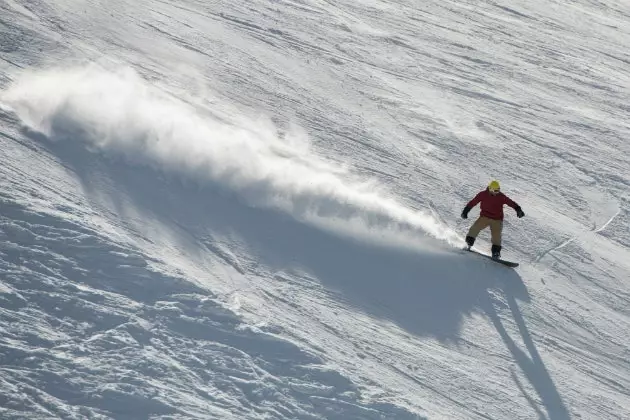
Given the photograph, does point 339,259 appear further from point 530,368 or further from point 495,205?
point 530,368

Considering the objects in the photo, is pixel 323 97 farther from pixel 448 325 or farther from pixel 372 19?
pixel 448 325

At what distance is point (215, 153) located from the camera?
13984 millimetres

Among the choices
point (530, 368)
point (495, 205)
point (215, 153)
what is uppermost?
point (495, 205)

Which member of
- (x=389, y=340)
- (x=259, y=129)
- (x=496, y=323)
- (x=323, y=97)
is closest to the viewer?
(x=389, y=340)

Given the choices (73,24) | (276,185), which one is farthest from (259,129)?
(73,24)

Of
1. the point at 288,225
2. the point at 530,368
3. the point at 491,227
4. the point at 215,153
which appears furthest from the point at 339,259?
the point at 530,368

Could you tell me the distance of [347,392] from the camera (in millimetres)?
10188

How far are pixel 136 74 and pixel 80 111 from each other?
8.15 feet

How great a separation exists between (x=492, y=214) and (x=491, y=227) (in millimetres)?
206

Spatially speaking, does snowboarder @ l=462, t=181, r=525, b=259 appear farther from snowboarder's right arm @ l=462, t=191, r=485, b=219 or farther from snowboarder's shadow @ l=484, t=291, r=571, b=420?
snowboarder's shadow @ l=484, t=291, r=571, b=420

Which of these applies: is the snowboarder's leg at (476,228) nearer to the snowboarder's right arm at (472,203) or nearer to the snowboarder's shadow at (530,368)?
the snowboarder's right arm at (472,203)

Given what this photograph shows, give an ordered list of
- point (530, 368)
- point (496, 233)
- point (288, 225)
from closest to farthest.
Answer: point (530, 368) → point (288, 225) → point (496, 233)

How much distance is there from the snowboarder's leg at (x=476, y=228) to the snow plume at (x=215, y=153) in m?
0.38

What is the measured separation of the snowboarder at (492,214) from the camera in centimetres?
1313
